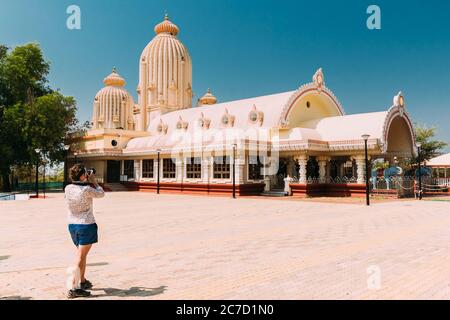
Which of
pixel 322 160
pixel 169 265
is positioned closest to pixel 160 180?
pixel 322 160

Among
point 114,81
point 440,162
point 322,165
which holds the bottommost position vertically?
point 322,165

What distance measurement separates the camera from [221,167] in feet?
98.0

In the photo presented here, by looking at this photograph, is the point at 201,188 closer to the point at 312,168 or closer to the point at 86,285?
the point at 312,168

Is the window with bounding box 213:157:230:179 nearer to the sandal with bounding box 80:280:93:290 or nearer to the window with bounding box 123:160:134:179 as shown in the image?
the window with bounding box 123:160:134:179

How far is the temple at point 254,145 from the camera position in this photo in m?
28.0

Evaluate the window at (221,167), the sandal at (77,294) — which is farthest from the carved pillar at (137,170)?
the sandal at (77,294)

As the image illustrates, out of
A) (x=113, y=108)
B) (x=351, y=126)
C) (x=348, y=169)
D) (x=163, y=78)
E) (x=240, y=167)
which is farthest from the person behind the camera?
(x=163, y=78)

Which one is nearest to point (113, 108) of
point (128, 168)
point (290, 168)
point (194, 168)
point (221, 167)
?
point (128, 168)

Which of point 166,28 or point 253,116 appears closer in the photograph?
point 253,116

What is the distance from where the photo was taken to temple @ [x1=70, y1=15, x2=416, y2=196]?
28.0 meters

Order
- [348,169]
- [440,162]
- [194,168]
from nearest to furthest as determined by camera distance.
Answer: [194,168]
[348,169]
[440,162]

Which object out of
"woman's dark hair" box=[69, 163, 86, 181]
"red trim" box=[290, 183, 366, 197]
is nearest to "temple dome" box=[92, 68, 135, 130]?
"red trim" box=[290, 183, 366, 197]

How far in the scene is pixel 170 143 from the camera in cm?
3444

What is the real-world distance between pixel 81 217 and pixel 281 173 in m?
27.9
